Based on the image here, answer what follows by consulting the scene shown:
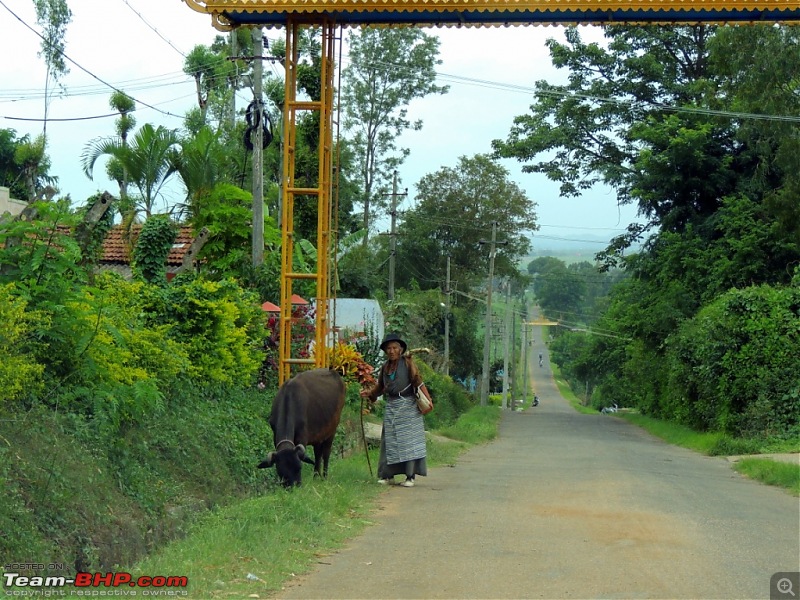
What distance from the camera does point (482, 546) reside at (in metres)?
8.34

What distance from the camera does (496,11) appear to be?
13.5 meters

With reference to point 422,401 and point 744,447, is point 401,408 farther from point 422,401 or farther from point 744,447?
point 744,447

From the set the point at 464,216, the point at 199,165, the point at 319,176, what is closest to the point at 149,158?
the point at 199,165

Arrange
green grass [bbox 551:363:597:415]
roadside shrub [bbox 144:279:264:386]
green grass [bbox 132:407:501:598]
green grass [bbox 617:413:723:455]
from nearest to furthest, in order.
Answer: green grass [bbox 132:407:501:598] < roadside shrub [bbox 144:279:264:386] < green grass [bbox 617:413:723:455] < green grass [bbox 551:363:597:415]

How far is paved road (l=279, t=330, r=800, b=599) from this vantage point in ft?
23.1

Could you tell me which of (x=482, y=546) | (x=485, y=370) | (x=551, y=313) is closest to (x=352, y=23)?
(x=482, y=546)

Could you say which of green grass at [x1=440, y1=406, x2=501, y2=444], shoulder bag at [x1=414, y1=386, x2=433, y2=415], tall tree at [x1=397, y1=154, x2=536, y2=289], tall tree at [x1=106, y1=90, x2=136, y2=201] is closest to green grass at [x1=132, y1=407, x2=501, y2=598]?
shoulder bag at [x1=414, y1=386, x2=433, y2=415]

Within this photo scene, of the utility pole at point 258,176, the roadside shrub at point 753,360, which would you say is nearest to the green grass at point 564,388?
the roadside shrub at point 753,360

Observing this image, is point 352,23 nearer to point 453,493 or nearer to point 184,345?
point 184,345

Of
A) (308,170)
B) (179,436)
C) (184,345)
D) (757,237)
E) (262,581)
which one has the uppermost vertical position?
(308,170)

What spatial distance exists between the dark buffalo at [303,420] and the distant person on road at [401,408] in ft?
2.12

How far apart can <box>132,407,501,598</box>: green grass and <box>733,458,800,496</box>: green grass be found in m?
5.73

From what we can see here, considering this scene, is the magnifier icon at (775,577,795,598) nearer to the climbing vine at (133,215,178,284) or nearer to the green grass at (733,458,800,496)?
the green grass at (733,458,800,496)

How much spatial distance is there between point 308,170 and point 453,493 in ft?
72.4
